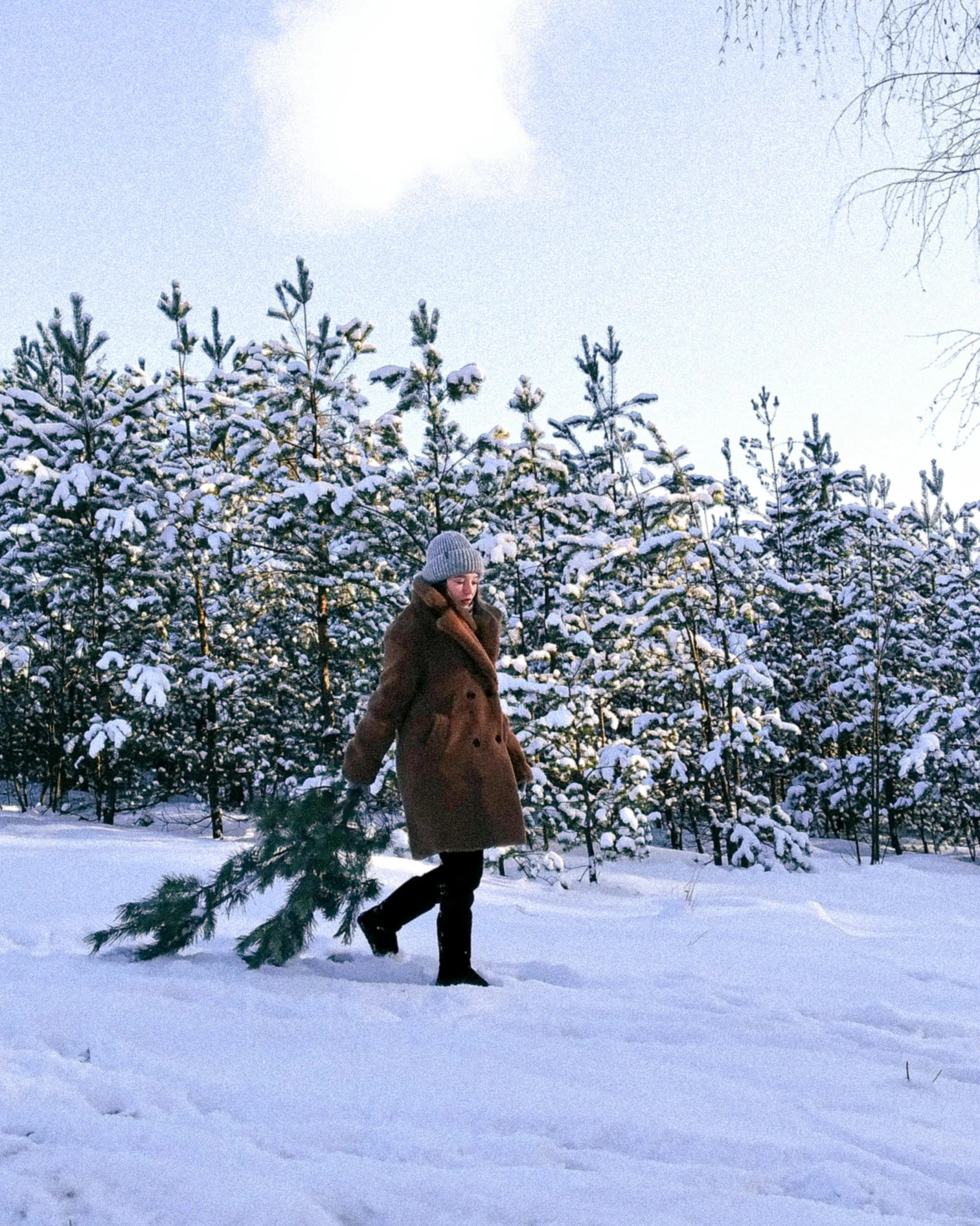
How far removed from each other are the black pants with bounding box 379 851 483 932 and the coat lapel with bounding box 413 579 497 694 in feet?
2.60

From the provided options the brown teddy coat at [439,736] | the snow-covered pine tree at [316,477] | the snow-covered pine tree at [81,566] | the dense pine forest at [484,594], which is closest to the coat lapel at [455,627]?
the brown teddy coat at [439,736]

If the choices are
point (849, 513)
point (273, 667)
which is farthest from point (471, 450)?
point (849, 513)

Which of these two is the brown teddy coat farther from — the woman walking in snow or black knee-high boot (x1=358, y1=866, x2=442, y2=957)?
black knee-high boot (x1=358, y1=866, x2=442, y2=957)

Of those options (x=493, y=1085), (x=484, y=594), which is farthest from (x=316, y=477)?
(x=493, y=1085)

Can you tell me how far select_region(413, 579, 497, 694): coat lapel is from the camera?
4031 mm

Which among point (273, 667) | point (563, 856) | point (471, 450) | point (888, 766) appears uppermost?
point (471, 450)

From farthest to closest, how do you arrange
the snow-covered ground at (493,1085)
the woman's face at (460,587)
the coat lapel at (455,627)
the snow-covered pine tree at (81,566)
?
the snow-covered pine tree at (81,566) → the woman's face at (460,587) → the coat lapel at (455,627) → the snow-covered ground at (493,1085)

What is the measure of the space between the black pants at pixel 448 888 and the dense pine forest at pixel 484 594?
319 centimetres

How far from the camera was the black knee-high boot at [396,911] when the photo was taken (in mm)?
4074

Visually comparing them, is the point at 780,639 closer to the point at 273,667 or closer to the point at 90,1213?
the point at 273,667

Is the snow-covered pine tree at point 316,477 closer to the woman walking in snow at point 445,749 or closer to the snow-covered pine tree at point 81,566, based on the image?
the snow-covered pine tree at point 81,566

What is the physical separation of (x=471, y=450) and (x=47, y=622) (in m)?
8.03

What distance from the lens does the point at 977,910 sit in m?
7.24

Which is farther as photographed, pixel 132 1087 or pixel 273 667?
pixel 273 667
